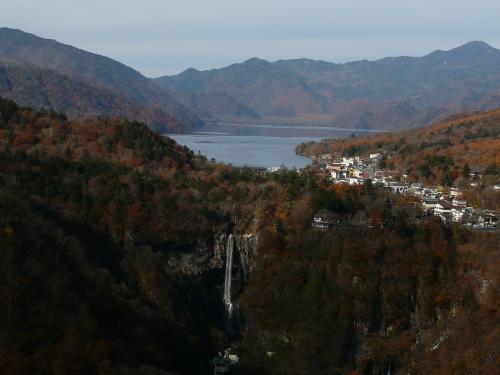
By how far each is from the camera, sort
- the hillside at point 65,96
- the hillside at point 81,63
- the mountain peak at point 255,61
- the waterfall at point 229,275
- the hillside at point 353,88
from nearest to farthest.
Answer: the waterfall at point 229,275, the hillside at point 65,96, the hillside at point 81,63, the hillside at point 353,88, the mountain peak at point 255,61

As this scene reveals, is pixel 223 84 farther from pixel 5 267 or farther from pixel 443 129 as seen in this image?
pixel 5 267

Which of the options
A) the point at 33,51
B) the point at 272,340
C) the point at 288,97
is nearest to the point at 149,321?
the point at 272,340

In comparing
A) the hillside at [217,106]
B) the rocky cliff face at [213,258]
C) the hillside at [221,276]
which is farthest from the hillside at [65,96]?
the hillside at [217,106]

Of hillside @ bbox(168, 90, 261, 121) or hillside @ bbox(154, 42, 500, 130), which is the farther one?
hillside @ bbox(168, 90, 261, 121)

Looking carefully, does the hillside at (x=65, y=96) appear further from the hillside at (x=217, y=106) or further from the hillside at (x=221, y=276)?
the hillside at (x=217, y=106)

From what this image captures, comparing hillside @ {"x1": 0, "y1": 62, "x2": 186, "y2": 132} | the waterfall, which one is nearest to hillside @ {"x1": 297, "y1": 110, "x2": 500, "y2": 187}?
the waterfall

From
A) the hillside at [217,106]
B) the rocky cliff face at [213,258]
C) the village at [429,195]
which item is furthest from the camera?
the hillside at [217,106]

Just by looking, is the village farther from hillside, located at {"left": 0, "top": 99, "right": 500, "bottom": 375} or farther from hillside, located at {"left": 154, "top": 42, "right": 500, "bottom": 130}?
hillside, located at {"left": 154, "top": 42, "right": 500, "bottom": 130}

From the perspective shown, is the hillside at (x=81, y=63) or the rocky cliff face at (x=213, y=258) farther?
the hillside at (x=81, y=63)
